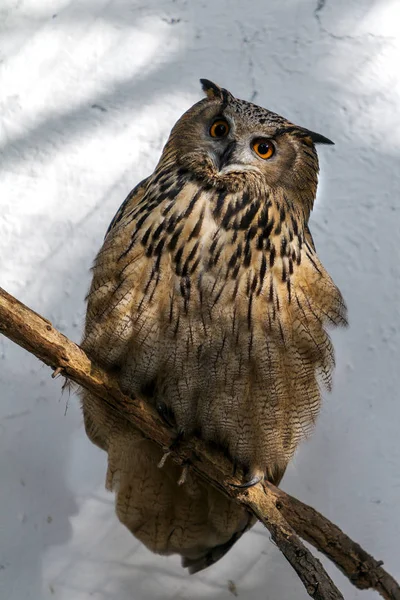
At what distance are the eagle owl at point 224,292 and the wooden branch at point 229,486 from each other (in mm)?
68

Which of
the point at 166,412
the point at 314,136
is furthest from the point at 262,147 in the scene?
the point at 166,412

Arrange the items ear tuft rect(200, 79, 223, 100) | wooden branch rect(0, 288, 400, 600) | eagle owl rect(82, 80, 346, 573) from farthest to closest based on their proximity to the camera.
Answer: ear tuft rect(200, 79, 223, 100) < eagle owl rect(82, 80, 346, 573) < wooden branch rect(0, 288, 400, 600)

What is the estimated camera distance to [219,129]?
1.90 metres

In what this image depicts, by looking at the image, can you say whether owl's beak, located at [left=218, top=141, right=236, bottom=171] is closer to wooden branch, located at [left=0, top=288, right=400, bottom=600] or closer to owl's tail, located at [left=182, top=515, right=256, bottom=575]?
wooden branch, located at [left=0, top=288, right=400, bottom=600]

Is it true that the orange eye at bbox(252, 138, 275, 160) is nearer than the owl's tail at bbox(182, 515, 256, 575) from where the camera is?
Yes

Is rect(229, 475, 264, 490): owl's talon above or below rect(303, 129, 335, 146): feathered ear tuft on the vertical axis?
below

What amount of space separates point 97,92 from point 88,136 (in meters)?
0.14

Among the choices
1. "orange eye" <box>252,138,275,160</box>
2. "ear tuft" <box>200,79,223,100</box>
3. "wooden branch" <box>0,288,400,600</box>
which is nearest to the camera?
"wooden branch" <box>0,288,400,600</box>

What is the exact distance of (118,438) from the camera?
2.02 metres

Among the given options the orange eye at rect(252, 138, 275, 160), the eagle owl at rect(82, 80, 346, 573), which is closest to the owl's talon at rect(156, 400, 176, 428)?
the eagle owl at rect(82, 80, 346, 573)

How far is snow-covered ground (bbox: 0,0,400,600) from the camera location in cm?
227

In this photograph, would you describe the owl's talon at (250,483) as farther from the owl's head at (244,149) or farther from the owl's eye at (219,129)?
the owl's eye at (219,129)

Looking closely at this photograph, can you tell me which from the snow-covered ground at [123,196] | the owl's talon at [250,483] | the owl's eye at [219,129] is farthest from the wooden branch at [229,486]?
the owl's eye at [219,129]

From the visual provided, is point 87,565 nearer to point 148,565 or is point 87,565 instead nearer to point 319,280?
point 148,565
